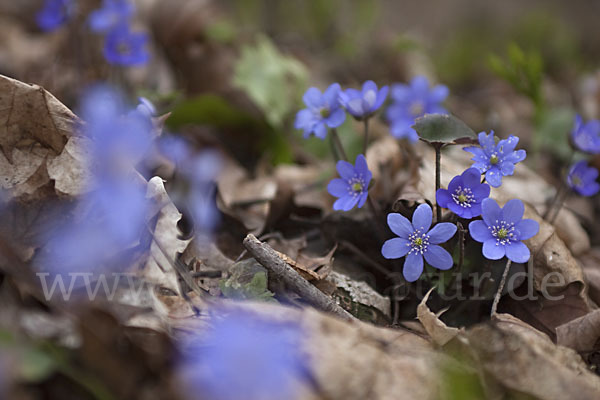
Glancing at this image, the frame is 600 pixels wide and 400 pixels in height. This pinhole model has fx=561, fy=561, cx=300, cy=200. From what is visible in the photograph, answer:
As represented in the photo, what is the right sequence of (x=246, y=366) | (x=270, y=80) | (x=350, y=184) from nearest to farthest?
1. (x=246, y=366)
2. (x=350, y=184)
3. (x=270, y=80)

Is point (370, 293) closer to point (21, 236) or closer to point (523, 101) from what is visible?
point (21, 236)

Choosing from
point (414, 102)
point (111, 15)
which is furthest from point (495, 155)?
point (111, 15)

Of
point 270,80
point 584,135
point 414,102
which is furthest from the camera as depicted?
point 270,80

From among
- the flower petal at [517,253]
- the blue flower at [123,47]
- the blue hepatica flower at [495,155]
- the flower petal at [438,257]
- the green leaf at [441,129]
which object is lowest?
the flower petal at [438,257]

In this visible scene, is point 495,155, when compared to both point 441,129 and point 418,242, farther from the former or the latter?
point 418,242

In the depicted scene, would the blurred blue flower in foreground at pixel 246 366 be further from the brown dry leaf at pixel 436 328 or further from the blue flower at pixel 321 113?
the blue flower at pixel 321 113

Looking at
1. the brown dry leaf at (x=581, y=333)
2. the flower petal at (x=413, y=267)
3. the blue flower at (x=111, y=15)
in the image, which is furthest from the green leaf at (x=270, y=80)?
the brown dry leaf at (x=581, y=333)
